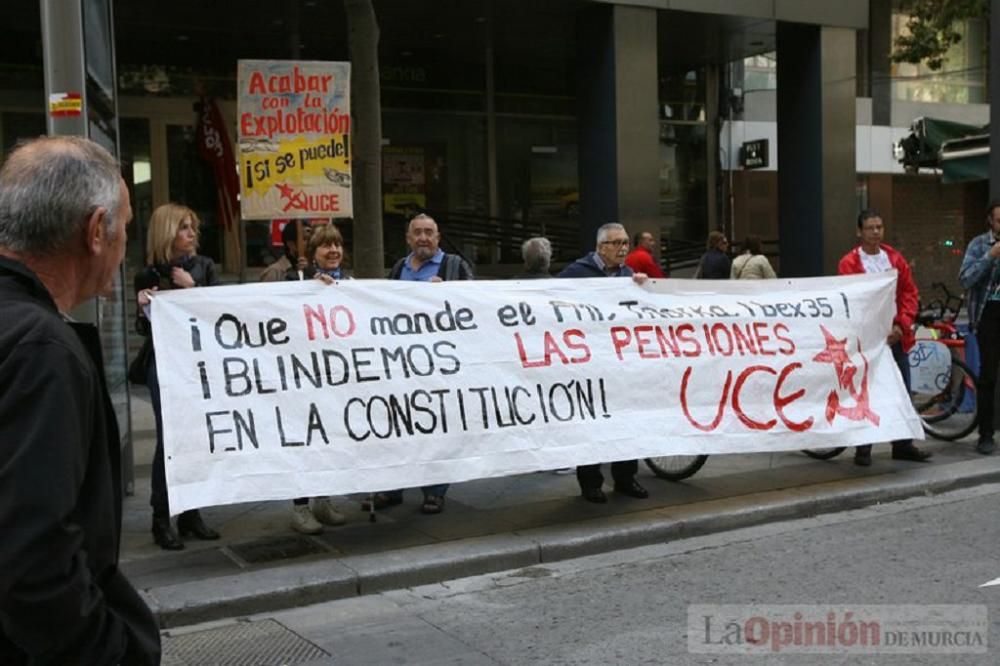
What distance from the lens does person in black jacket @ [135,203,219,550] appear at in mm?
6035

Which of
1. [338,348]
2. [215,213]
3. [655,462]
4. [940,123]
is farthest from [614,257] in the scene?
[215,213]

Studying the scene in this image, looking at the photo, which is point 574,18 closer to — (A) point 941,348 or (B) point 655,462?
(A) point 941,348

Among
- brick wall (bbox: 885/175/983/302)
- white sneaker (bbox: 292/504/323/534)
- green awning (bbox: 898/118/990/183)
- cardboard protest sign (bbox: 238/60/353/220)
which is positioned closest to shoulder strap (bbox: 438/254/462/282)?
cardboard protest sign (bbox: 238/60/353/220)

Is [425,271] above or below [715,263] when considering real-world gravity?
above

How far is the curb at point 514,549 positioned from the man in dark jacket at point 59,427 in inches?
137

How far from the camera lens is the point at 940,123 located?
12383 millimetres

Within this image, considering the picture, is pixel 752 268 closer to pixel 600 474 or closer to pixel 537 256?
pixel 537 256

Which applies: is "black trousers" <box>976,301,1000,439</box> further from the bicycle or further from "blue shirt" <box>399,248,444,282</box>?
"blue shirt" <box>399,248,444,282</box>

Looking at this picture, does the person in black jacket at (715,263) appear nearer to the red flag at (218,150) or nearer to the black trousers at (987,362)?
the black trousers at (987,362)

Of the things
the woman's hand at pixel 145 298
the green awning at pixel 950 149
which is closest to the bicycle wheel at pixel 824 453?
the green awning at pixel 950 149

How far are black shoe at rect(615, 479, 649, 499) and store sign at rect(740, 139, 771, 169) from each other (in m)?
13.7

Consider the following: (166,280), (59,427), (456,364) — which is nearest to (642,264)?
(456,364)

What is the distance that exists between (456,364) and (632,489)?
174 centimetres

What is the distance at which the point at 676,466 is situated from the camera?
25.6 ft
